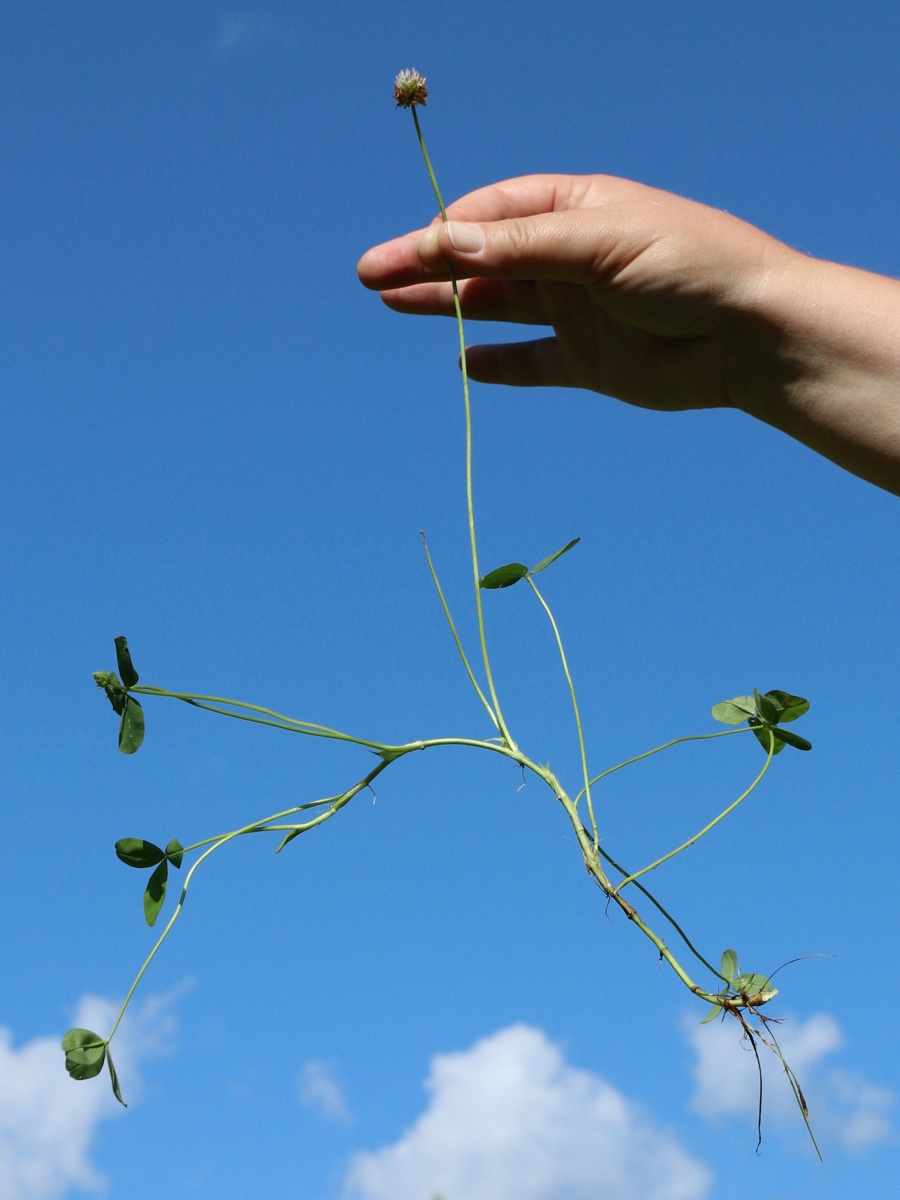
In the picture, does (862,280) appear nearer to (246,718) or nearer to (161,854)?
(246,718)

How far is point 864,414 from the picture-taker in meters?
1.24

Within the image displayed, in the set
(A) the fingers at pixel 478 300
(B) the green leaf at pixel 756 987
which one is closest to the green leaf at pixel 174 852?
(B) the green leaf at pixel 756 987

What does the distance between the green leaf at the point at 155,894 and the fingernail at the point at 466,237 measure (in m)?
0.77

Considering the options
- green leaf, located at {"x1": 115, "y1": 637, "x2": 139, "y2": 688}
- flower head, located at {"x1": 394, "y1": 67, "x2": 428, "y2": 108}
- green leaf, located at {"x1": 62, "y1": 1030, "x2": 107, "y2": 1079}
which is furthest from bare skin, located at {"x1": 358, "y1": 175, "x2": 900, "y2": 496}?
green leaf, located at {"x1": 62, "y1": 1030, "x2": 107, "y2": 1079}

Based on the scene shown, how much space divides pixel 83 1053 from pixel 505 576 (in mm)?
645

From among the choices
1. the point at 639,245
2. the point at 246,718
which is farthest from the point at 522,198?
the point at 246,718

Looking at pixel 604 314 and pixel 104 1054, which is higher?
pixel 604 314

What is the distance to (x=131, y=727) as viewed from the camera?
3.09 ft

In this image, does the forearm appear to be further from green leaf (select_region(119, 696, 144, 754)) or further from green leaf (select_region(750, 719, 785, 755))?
green leaf (select_region(119, 696, 144, 754))

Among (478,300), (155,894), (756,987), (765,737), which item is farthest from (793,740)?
(478,300)

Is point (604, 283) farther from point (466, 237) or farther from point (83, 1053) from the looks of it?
point (83, 1053)

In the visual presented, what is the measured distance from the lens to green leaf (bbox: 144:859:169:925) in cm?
93

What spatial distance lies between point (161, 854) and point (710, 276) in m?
0.93

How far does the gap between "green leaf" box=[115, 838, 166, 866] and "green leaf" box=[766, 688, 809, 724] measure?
64cm
